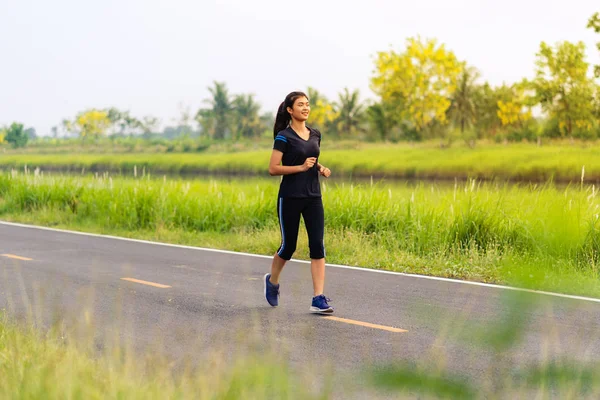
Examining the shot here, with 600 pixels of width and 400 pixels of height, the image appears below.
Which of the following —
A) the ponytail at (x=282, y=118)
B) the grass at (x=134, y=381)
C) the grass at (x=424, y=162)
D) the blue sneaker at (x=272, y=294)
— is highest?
the ponytail at (x=282, y=118)

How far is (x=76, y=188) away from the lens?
20312mm

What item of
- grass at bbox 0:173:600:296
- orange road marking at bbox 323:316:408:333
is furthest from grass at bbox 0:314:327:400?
grass at bbox 0:173:600:296

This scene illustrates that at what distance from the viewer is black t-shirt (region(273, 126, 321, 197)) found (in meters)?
7.71

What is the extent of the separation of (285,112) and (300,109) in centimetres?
20

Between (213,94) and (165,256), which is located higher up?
(213,94)

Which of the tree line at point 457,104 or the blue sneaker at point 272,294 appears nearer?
the blue sneaker at point 272,294

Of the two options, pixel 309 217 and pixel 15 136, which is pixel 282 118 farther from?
pixel 15 136

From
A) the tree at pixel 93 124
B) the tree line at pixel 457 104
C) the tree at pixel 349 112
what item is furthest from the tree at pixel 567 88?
the tree at pixel 93 124

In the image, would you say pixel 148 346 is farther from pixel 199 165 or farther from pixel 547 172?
pixel 199 165

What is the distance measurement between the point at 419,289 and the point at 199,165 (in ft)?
199

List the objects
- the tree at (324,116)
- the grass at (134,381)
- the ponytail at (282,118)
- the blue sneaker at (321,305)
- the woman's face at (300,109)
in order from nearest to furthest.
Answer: the grass at (134,381), the woman's face at (300,109), the ponytail at (282,118), the blue sneaker at (321,305), the tree at (324,116)

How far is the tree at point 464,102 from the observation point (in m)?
75.1

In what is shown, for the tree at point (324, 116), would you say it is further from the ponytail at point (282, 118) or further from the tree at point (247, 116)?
the ponytail at point (282, 118)

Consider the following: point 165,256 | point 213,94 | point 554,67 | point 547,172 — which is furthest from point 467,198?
point 213,94
